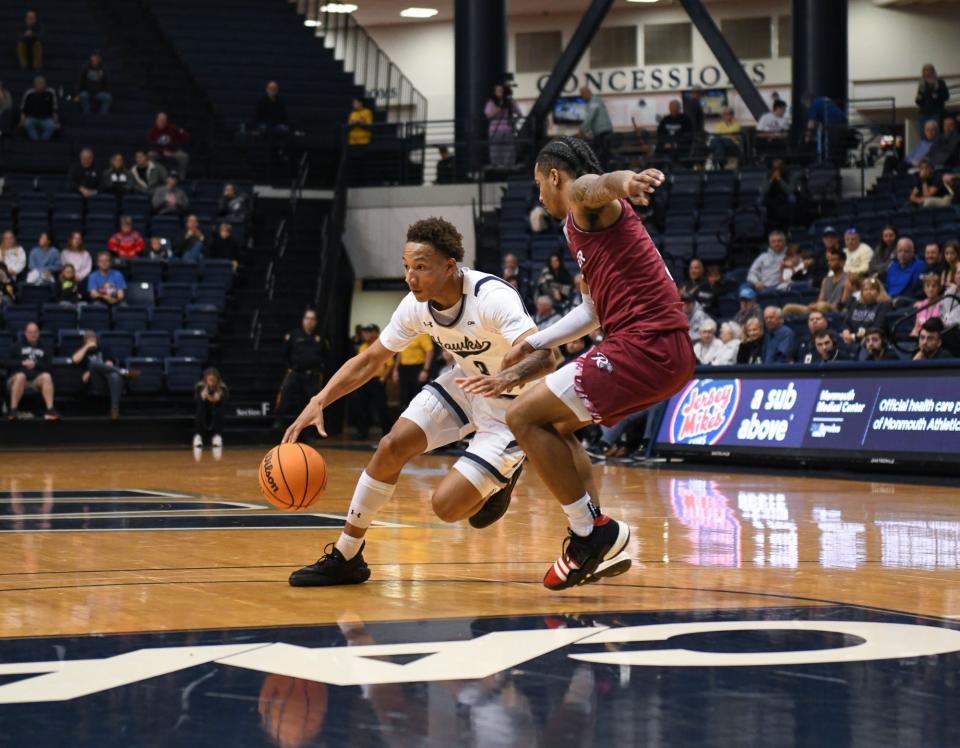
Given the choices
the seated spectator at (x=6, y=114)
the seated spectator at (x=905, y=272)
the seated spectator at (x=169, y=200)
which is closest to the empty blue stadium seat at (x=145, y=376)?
the seated spectator at (x=169, y=200)

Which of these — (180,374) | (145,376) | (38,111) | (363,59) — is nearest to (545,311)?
(180,374)

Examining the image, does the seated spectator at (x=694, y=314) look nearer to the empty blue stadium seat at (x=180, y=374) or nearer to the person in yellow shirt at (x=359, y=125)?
the empty blue stadium seat at (x=180, y=374)

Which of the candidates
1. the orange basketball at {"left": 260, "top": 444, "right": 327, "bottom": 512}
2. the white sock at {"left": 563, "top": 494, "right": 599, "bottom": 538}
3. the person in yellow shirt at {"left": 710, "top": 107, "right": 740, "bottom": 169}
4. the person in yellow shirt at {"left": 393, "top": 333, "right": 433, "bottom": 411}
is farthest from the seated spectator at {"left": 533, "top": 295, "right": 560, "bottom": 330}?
the white sock at {"left": 563, "top": 494, "right": 599, "bottom": 538}

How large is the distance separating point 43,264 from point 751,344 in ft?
34.0

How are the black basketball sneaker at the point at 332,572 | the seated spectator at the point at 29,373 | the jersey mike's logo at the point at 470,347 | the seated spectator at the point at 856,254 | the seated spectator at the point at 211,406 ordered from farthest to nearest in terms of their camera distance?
the seated spectator at the point at 211,406, the seated spectator at the point at 29,373, the seated spectator at the point at 856,254, the jersey mike's logo at the point at 470,347, the black basketball sneaker at the point at 332,572

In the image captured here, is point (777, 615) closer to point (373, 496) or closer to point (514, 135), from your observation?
point (373, 496)

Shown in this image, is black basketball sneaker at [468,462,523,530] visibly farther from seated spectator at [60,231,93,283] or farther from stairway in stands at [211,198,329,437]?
seated spectator at [60,231,93,283]

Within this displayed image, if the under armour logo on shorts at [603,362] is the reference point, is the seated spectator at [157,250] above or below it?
above

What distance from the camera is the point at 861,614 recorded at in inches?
198

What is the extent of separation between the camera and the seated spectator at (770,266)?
61.2ft

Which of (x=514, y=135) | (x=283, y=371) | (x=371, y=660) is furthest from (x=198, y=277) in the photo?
(x=371, y=660)

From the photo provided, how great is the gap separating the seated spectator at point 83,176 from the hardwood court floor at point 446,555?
36.8ft

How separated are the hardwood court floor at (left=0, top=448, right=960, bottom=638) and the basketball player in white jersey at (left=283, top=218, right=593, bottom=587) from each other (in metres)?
0.27

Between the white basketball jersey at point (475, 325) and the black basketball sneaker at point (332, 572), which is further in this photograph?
the white basketball jersey at point (475, 325)
